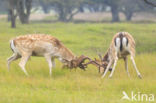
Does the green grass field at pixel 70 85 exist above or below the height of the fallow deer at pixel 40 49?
below

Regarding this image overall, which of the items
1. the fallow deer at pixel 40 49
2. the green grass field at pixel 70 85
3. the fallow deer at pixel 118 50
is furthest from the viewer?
the fallow deer at pixel 40 49

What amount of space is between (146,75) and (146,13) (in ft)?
192

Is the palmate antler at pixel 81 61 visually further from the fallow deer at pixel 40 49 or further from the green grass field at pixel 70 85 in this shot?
the green grass field at pixel 70 85

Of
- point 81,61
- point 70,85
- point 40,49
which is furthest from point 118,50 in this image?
point 70,85

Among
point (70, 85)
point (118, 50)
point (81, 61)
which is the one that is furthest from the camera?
point (81, 61)

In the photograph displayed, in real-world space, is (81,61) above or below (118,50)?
below

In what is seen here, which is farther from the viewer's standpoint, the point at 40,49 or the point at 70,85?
the point at 40,49

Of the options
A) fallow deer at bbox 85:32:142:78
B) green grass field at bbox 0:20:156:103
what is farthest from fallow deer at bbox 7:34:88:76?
fallow deer at bbox 85:32:142:78

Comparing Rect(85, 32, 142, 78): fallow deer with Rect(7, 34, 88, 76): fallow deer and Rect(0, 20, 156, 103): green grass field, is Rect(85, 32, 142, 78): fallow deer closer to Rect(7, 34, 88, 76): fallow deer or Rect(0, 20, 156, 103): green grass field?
Rect(0, 20, 156, 103): green grass field

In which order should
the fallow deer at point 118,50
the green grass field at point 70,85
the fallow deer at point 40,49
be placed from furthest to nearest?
the fallow deer at point 40,49 < the fallow deer at point 118,50 < the green grass field at point 70,85

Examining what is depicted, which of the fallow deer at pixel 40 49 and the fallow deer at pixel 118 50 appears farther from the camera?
the fallow deer at pixel 40 49

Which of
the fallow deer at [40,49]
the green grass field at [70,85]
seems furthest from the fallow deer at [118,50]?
the fallow deer at [40,49]

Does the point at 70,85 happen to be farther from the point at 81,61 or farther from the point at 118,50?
the point at 118,50

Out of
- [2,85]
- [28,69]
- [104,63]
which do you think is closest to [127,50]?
[104,63]
